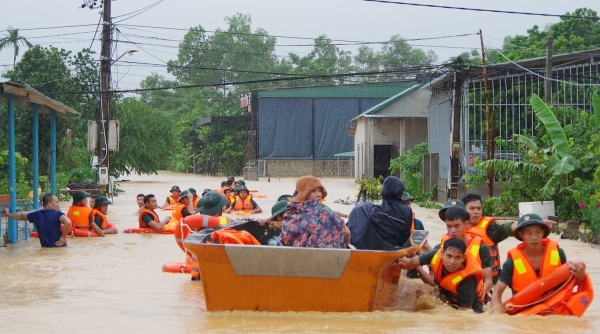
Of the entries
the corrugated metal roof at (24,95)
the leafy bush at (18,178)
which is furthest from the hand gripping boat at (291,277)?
the leafy bush at (18,178)

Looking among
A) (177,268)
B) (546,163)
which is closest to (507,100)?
(546,163)

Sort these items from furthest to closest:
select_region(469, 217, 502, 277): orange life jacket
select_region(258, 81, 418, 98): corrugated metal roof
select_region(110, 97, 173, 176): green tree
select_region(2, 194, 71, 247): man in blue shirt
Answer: select_region(258, 81, 418, 98): corrugated metal roof < select_region(110, 97, 173, 176): green tree < select_region(2, 194, 71, 247): man in blue shirt < select_region(469, 217, 502, 277): orange life jacket

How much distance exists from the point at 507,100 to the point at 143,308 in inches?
795

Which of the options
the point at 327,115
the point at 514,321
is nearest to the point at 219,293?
the point at 514,321

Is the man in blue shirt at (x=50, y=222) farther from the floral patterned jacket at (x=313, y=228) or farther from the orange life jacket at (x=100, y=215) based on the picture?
the floral patterned jacket at (x=313, y=228)

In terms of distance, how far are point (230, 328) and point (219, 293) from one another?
664 millimetres

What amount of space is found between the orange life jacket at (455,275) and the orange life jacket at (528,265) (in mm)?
389

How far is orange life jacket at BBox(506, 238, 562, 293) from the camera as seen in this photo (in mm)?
7715

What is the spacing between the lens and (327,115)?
6147 cm

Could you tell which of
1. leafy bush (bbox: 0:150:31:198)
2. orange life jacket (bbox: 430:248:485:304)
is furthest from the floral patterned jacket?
leafy bush (bbox: 0:150:31:198)

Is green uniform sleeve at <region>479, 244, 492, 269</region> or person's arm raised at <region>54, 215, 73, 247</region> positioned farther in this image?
person's arm raised at <region>54, 215, 73, 247</region>

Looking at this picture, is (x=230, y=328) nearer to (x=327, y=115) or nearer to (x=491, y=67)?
(x=491, y=67)

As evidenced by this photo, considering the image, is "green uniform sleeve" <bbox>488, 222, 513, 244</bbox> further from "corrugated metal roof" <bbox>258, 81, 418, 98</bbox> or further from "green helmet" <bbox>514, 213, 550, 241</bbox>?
"corrugated metal roof" <bbox>258, 81, 418, 98</bbox>

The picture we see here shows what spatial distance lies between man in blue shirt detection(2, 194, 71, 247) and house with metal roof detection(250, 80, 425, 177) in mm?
46012
